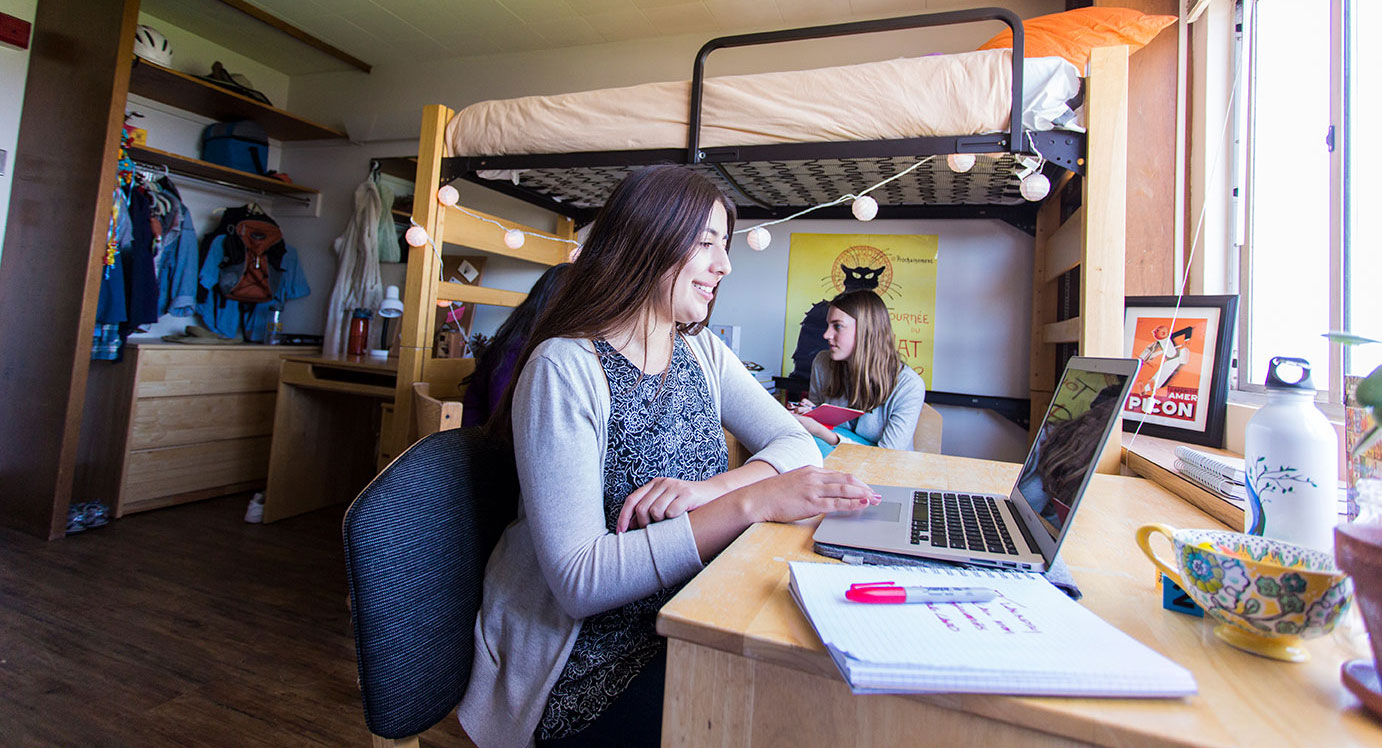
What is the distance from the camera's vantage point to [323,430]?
317 cm

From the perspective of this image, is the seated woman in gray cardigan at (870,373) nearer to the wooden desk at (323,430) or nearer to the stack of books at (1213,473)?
the stack of books at (1213,473)

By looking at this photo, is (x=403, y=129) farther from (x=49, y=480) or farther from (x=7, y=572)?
(x=7, y=572)

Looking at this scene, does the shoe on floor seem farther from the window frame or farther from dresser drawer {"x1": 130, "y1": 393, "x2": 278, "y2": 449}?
the window frame

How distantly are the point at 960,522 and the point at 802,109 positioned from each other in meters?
1.32

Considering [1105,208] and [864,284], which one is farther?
[864,284]

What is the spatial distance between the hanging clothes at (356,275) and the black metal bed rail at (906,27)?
2471 millimetres

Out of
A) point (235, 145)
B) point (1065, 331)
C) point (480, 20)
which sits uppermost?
point (480, 20)

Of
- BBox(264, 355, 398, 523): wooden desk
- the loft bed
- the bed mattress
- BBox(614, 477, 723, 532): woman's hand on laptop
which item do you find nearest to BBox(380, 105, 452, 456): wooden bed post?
the loft bed

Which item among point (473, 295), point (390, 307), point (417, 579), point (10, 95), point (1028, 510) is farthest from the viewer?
point (390, 307)

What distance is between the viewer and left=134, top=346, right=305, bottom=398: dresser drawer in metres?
2.82

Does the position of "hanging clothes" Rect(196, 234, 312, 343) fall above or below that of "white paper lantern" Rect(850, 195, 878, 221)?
below

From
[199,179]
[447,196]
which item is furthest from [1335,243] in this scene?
[199,179]

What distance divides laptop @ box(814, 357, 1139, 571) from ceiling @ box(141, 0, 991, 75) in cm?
256

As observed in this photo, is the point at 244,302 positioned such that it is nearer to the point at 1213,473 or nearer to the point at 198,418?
the point at 198,418
